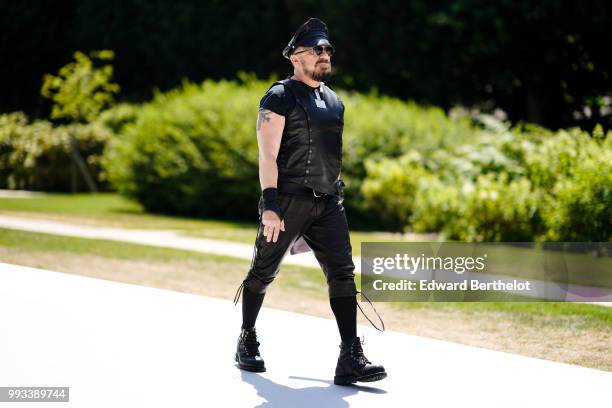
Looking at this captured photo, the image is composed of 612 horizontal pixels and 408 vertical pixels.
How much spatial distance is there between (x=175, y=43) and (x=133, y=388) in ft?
110

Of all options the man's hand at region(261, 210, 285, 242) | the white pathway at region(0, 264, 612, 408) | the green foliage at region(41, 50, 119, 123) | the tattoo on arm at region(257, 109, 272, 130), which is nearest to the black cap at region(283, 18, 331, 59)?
the tattoo on arm at region(257, 109, 272, 130)

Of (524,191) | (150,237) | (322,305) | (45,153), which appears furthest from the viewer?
(45,153)

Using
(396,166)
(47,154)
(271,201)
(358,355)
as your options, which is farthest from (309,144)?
(47,154)

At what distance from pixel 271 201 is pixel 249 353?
3.28 ft

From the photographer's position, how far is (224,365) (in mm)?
5918

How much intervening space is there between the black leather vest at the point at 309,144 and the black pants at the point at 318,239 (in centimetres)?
12

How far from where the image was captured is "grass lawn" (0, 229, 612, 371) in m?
7.22

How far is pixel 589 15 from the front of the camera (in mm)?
23297

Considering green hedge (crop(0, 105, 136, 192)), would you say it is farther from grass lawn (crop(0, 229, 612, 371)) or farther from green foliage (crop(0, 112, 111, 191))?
grass lawn (crop(0, 229, 612, 371))

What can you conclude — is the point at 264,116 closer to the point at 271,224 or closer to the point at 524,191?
the point at 271,224

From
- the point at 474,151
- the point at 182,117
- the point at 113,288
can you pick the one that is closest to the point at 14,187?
the point at 182,117

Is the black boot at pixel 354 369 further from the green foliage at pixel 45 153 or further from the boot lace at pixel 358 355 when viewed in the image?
the green foliage at pixel 45 153

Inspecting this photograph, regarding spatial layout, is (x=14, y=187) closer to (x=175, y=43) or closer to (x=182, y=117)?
(x=182, y=117)

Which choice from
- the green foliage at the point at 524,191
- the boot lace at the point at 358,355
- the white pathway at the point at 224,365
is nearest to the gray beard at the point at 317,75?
the boot lace at the point at 358,355
